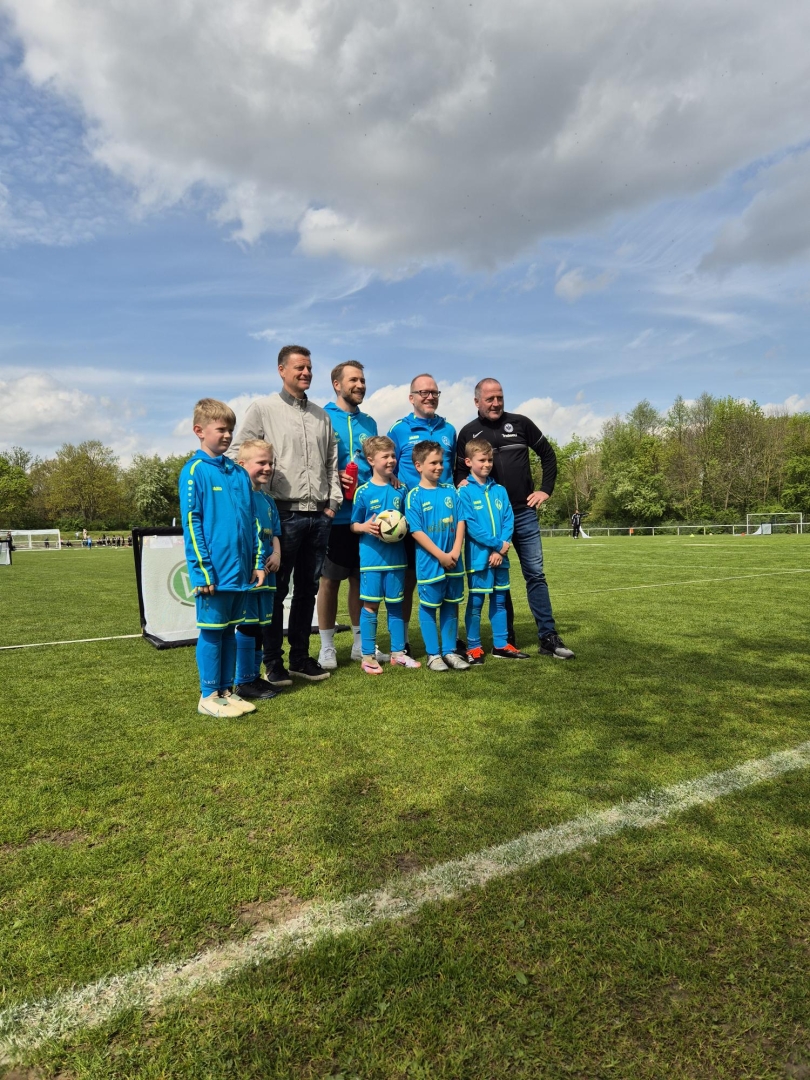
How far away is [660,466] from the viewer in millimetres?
64438

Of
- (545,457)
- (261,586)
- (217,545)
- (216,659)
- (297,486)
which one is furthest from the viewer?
(545,457)

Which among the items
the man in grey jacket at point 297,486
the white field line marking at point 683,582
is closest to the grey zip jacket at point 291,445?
the man in grey jacket at point 297,486

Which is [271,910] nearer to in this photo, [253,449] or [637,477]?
[253,449]

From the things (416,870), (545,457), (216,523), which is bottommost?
(416,870)

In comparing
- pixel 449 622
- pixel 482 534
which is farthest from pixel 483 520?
pixel 449 622

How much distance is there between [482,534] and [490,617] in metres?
0.75

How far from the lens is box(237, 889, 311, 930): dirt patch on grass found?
6.22 feet

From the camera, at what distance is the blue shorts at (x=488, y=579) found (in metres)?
5.20

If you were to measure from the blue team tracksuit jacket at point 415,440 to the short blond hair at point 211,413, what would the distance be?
5.57ft

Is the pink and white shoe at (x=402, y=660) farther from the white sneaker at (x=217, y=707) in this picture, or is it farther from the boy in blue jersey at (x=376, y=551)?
the white sneaker at (x=217, y=707)

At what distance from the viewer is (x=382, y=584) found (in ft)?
16.2

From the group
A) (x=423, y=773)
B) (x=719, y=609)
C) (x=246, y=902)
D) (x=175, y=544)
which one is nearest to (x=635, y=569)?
(x=719, y=609)

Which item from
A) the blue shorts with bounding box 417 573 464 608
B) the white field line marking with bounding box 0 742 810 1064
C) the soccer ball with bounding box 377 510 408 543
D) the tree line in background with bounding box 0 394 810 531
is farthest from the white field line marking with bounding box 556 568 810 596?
the tree line in background with bounding box 0 394 810 531

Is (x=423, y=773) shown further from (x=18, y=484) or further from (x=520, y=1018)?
(x=18, y=484)
